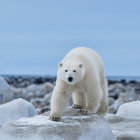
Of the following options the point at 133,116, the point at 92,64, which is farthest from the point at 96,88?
the point at 133,116

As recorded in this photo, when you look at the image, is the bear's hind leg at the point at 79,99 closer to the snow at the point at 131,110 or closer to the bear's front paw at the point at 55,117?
the bear's front paw at the point at 55,117

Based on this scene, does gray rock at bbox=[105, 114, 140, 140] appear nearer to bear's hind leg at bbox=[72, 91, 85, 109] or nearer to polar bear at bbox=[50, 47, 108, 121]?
polar bear at bbox=[50, 47, 108, 121]

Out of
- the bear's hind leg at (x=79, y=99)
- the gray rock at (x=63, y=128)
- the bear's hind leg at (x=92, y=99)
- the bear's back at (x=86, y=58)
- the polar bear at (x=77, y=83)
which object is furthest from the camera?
the bear's hind leg at (x=79, y=99)

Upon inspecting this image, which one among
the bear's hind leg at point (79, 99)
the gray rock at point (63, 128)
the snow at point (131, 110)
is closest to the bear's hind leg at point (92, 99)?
the gray rock at point (63, 128)

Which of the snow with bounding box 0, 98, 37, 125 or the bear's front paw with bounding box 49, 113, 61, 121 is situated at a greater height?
the bear's front paw with bounding box 49, 113, 61, 121

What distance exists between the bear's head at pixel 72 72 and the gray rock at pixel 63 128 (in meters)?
0.66

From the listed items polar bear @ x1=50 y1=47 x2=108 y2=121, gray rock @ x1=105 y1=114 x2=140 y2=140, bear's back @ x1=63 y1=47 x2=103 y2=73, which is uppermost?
bear's back @ x1=63 y1=47 x2=103 y2=73

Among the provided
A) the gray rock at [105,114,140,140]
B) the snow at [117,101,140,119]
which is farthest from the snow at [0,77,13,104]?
the gray rock at [105,114,140,140]

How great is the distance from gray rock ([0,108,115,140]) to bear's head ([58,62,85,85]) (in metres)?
0.66

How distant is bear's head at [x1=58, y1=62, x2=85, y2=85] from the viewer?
273 inches

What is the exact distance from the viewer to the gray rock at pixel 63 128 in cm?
645

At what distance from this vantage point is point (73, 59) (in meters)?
7.51

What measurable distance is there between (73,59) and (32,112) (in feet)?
11.6

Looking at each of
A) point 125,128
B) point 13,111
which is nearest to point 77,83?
point 125,128
